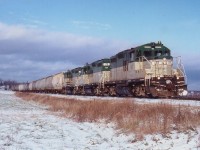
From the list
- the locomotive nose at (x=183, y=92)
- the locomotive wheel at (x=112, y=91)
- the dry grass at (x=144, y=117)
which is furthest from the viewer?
the locomotive wheel at (x=112, y=91)

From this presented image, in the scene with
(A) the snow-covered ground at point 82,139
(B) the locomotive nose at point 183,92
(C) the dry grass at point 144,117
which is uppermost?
(B) the locomotive nose at point 183,92

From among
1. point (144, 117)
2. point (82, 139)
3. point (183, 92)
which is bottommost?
point (82, 139)

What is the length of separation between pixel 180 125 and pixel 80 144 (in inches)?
118

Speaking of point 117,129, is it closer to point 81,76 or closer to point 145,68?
point 145,68

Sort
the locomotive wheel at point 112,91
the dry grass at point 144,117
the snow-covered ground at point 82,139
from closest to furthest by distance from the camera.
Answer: the snow-covered ground at point 82,139
the dry grass at point 144,117
the locomotive wheel at point 112,91

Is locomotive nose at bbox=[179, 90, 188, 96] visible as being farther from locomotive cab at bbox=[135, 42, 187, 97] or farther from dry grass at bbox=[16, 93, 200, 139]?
dry grass at bbox=[16, 93, 200, 139]

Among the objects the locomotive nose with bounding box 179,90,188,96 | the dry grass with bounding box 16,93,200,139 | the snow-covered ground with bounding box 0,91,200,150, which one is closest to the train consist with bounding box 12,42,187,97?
the locomotive nose with bounding box 179,90,188,96

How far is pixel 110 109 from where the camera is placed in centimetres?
1655

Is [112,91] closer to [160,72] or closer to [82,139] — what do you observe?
[160,72]

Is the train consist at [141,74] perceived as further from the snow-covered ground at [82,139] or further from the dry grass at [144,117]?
the snow-covered ground at [82,139]

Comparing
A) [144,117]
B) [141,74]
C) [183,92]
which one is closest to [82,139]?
[144,117]

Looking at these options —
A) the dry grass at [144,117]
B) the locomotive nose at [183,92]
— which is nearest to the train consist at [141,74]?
the locomotive nose at [183,92]

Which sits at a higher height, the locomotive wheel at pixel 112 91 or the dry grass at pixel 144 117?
the locomotive wheel at pixel 112 91

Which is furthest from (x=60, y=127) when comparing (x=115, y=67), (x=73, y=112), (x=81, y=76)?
(x=81, y=76)
